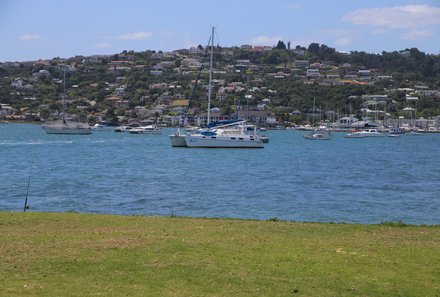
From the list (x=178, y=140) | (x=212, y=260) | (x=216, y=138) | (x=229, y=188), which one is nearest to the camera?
(x=212, y=260)

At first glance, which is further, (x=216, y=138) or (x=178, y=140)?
(x=178, y=140)

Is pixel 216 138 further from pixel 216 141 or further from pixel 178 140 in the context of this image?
pixel 178 140

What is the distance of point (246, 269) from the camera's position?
1049cm

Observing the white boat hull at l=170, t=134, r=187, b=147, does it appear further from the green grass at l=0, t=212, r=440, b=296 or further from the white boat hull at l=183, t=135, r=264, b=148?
the green grass at l=0, t=212, r=440, b=296

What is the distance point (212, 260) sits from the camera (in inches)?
434

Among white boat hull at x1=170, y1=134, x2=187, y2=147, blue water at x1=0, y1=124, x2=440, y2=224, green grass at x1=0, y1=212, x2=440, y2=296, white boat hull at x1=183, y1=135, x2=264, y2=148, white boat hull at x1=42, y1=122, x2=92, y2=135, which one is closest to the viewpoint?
green grass at x1=0, y1=212, x2=440, y2=296

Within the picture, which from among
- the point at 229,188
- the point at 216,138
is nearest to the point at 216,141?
the point at 216,138

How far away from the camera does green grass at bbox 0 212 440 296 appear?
950cm

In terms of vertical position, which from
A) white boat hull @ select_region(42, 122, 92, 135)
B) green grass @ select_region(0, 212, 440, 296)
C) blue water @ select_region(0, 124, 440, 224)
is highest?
green grass @ select_region(0, 212, 440, 296)

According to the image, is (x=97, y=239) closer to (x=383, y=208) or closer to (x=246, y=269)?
(x=246, y=269)

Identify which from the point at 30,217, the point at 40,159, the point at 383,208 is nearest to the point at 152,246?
the point at 30,217

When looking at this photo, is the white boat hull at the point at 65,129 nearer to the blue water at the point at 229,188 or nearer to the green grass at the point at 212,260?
the blue water at the point at 229,188

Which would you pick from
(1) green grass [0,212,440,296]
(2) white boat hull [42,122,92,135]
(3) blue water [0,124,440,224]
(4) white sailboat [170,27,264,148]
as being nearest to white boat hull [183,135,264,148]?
(4) white sailboat [170,27,264,148]

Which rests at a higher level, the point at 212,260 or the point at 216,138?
the point at 212,260
